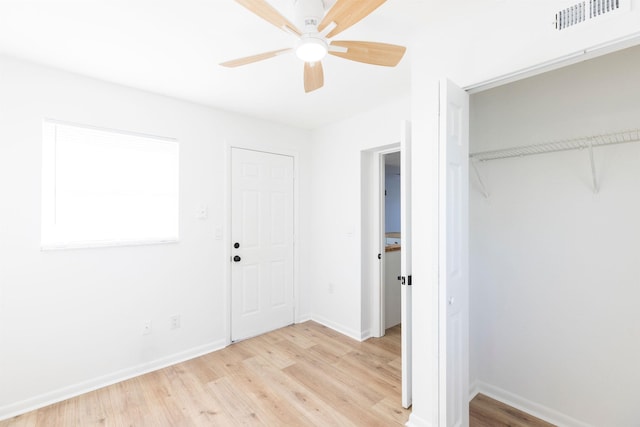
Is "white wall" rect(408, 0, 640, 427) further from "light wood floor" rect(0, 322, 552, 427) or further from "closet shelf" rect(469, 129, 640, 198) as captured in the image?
"closet shelf" rect(469, 129, 640, 198)

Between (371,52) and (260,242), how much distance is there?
240 cm

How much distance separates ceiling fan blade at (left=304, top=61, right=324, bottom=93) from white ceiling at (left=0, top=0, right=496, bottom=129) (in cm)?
28

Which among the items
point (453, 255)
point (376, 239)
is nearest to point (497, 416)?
point (453, 255)

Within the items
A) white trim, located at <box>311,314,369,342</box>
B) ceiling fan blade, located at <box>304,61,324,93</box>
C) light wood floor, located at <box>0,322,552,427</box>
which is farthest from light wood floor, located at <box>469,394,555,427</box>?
ceiling fan blade, located at <box>304,61,324,93</box>

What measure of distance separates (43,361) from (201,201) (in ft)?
5.45

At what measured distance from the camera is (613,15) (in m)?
1.17

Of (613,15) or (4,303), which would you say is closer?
(613,15)

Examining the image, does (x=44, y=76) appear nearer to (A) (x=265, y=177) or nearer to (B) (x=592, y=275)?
(A) (x=265, y=177)

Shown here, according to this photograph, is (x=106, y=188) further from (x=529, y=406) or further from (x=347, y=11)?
(x=529, y=406)

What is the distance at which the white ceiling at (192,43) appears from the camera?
5.08 ft

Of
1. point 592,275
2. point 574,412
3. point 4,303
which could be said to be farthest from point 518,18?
point 4,303

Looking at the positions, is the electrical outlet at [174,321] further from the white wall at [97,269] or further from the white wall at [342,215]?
the white wall at [342,215]

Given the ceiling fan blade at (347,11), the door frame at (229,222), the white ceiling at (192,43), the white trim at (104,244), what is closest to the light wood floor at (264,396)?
the door frame at (229,222)

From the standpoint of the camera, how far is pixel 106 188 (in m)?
2.42
